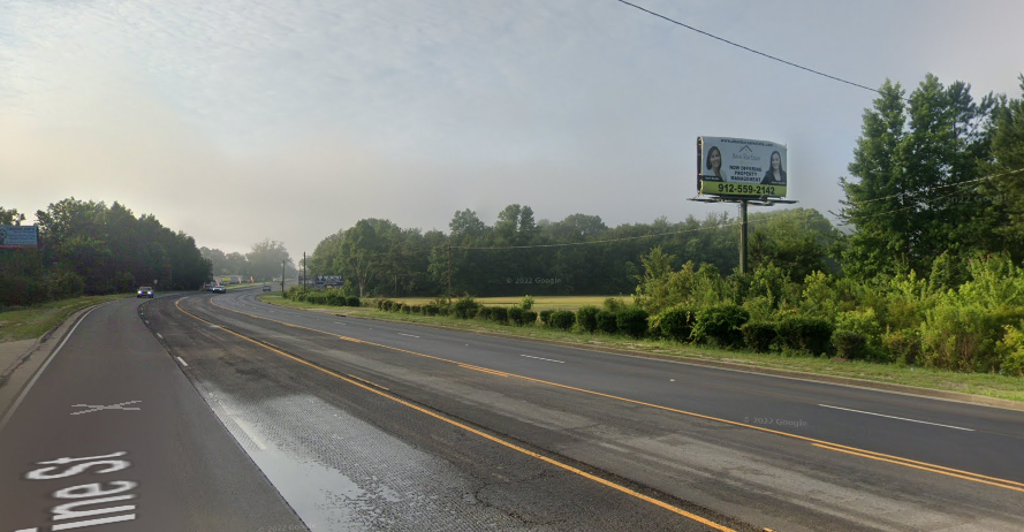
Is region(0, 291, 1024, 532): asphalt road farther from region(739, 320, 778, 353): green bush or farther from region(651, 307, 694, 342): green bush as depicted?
region(651, 307, 694, 342): green bush

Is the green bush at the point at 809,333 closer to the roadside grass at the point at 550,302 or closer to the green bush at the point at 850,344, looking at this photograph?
the green bush at the point at 850,344

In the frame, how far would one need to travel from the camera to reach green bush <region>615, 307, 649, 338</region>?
83.5 ft

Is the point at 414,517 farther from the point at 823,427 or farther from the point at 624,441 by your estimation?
the point at 823,427

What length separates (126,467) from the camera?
7.14 metres

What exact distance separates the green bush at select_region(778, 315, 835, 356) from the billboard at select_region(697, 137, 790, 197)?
47.6ft

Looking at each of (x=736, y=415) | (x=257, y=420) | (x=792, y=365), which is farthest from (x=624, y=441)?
(x=792, y=365)

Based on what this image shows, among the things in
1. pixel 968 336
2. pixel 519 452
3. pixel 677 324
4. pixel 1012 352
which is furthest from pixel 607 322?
pixel 519 452

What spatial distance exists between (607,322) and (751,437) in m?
18.7

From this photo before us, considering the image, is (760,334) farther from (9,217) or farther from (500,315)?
(9,217)

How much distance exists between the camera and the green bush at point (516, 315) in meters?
34.1

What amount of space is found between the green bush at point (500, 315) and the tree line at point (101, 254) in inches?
2046

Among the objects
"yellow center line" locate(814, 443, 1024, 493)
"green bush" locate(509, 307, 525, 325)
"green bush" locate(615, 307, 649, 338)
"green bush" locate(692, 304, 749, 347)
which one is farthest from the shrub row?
"yellow center line" locate(814, 443, 1024, 493)

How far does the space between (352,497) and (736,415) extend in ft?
22.1

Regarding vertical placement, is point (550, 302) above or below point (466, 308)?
below
